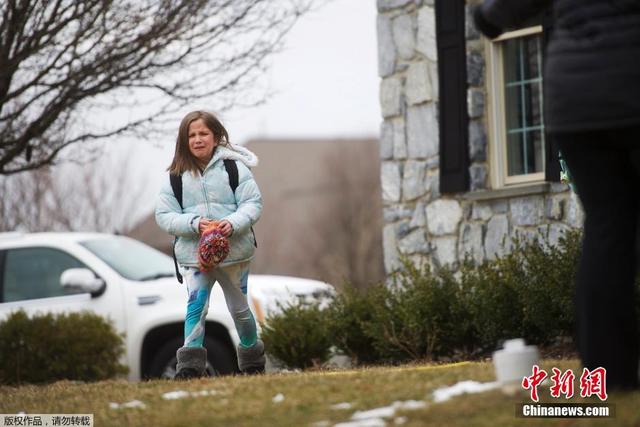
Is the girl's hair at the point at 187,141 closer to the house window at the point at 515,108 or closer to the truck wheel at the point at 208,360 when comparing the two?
the truck wheel at the point at 208,360

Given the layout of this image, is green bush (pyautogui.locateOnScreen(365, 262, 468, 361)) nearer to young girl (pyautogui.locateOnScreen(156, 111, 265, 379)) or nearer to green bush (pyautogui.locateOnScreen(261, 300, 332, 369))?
green bush (pyautogui.locateOnScreen(261, 300, 332, 369))

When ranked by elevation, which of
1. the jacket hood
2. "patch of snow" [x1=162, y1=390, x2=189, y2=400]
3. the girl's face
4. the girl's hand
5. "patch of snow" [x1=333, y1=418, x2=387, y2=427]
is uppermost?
the girl's face

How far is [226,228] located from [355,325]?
10.3ft

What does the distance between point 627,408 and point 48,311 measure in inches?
296

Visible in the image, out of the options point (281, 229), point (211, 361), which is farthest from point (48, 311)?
point (281, 229)

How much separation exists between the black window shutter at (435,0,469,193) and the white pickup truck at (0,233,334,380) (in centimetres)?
162

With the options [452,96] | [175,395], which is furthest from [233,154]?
[452,96]

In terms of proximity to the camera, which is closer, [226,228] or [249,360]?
[226,228]

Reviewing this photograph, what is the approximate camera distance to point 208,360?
10.4 meters

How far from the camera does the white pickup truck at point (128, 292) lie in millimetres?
10656

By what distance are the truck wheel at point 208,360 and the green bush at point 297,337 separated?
330 mm

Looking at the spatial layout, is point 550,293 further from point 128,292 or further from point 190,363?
point 128,292

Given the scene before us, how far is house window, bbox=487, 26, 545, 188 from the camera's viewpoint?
1169cm

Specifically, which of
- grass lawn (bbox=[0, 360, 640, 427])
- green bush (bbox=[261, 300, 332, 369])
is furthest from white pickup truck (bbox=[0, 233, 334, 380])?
grass lawn (bbox=[0, 360, 640, 427])
